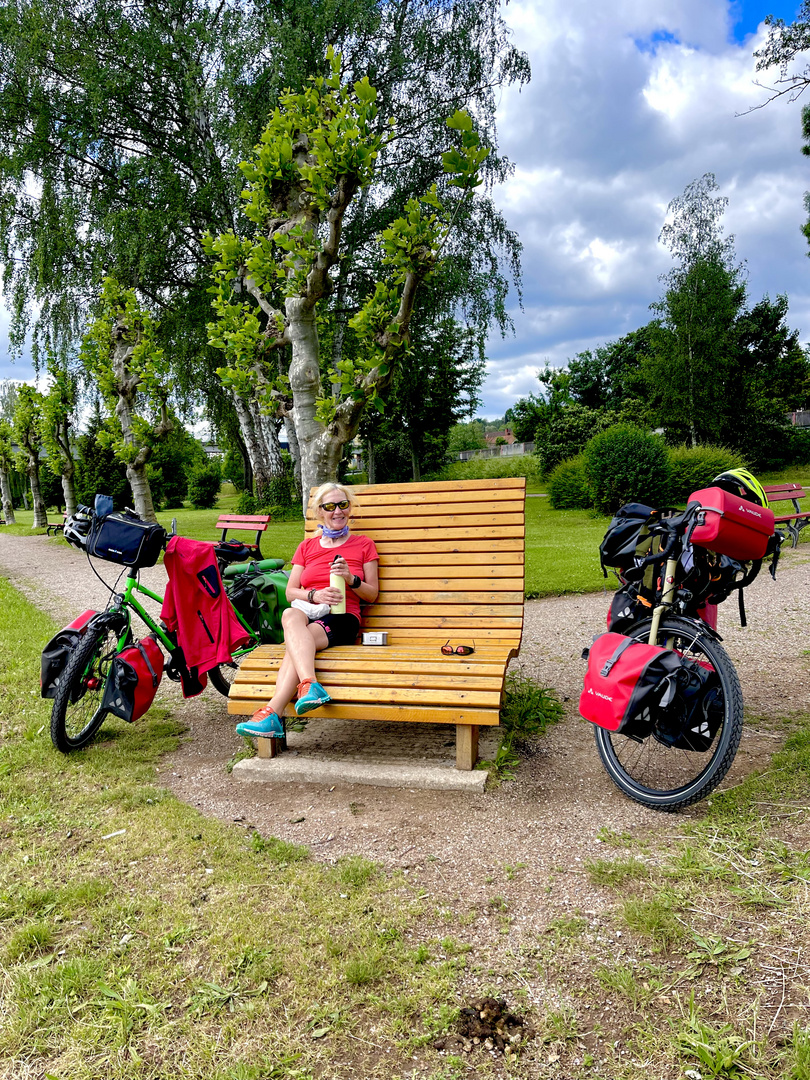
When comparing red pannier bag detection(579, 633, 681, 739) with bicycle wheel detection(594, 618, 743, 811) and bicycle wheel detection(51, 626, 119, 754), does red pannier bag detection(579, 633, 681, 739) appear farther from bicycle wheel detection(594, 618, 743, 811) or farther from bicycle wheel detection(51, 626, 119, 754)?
bicycle wheel detection(51, 626, 119, 754)

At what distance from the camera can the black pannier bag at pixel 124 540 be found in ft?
12.4

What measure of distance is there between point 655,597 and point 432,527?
1.69m

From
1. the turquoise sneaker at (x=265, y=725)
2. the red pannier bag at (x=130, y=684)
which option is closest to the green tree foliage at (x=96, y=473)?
the red pannier bag at (x=130, y=684)

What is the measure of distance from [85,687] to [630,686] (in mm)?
2795

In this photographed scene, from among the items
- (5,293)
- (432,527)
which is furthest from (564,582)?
(5,293)

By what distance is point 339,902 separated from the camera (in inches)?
97.3

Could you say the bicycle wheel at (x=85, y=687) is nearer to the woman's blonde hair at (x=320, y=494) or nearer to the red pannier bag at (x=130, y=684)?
the red pannier bag at (x=130, y=684)

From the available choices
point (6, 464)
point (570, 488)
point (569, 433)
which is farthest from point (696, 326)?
point (6, 464)

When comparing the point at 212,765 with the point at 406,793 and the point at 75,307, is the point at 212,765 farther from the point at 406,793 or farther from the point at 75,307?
the point at 75,307

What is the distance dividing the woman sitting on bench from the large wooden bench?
0.09m

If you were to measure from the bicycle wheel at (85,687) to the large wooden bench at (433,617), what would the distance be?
0.80m

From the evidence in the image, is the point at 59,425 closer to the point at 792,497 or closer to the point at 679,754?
the point at 792,497

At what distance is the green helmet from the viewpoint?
3.03 m

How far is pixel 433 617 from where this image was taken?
14.3 ft
